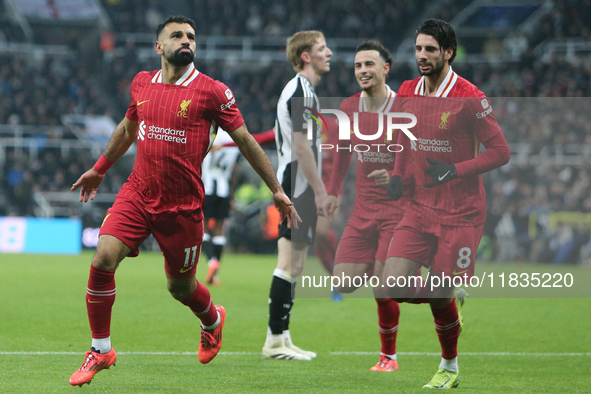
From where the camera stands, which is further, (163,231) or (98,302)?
(163,231)

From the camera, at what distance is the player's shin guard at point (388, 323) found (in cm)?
513

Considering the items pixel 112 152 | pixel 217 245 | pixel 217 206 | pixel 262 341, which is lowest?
pixel 262 341

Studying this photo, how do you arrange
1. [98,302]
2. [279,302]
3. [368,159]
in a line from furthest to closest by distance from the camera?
[279,302] < [368,159] < [98,302]

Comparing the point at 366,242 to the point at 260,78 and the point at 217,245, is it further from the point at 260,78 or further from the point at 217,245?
the point at 260,78

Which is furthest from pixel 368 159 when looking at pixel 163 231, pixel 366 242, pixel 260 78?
pixel 260 78

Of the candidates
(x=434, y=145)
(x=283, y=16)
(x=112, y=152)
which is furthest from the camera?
(x=283, y=16)

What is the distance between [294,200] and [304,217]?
6.0 inches

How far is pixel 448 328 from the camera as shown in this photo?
455cm

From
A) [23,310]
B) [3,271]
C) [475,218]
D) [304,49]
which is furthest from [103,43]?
[475,218]

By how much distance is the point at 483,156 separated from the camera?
4488 mm

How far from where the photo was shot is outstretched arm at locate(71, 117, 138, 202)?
4.78m

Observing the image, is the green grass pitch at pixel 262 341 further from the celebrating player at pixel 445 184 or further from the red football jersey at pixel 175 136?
the red football jersey at pixel 175 136

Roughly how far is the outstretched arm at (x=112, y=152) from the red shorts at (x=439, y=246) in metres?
1.85

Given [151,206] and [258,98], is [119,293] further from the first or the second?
[258,98]
